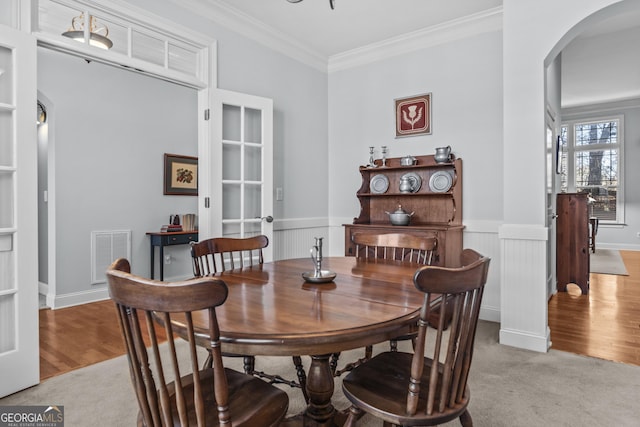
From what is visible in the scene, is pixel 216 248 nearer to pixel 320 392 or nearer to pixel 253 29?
pixel 320 392


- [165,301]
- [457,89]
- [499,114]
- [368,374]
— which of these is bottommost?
[368,374]

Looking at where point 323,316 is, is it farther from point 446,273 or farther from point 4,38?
point 4,38

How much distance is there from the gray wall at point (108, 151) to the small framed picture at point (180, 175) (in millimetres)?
75

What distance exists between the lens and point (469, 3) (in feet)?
11.1

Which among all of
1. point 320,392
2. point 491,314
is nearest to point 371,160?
point 491,314

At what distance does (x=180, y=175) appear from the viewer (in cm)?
514

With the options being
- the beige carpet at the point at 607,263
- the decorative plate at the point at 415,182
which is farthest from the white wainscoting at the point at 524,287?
the beige carpet at the point at 607,263

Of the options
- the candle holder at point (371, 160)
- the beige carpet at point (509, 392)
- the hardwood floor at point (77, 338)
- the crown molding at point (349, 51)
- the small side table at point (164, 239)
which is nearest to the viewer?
the beige carpet at point (509, 392)

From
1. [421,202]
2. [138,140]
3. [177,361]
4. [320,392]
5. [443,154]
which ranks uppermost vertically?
[138,140]

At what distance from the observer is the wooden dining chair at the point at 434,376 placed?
3.84 ft

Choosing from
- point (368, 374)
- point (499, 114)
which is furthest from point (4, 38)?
point (499, 114)

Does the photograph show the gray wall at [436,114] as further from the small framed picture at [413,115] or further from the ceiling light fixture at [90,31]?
the ceiling light fixture at [90,31]

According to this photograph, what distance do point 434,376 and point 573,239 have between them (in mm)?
4215

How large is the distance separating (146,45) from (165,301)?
2668mm
